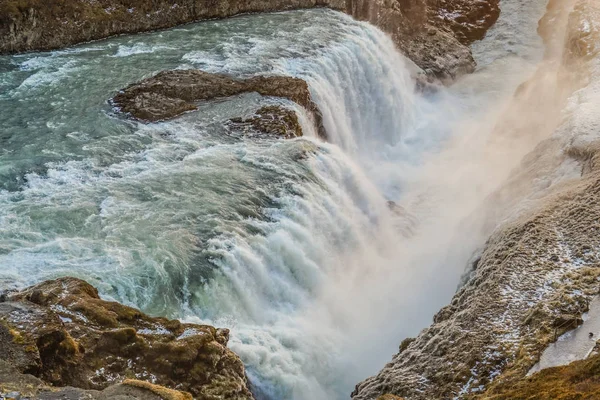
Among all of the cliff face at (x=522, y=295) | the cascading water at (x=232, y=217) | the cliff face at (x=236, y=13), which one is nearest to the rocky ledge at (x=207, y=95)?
the cascading water at (x=232, y=217)

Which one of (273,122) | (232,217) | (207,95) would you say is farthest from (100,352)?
(207,95)

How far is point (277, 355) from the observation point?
11.3 metres

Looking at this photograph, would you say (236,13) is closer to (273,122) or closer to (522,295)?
(273,122)

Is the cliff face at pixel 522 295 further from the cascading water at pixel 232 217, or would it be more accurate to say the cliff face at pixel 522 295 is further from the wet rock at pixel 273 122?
the wet rock at pixel 273 122

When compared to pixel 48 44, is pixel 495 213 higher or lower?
lower

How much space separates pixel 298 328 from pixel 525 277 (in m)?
4.65

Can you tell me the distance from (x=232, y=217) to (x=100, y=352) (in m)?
5.67

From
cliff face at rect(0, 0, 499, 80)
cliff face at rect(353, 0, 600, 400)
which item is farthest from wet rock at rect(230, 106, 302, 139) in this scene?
cliff face at rect(0, 0, 499, 80)

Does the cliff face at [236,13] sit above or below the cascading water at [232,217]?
above

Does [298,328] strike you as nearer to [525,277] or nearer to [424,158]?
[525,277]

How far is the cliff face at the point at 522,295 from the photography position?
808cm

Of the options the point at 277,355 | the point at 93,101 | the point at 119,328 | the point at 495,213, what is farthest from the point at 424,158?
the point at 119,328

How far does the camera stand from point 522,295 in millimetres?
9305

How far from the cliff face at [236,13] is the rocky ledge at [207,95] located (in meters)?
5.64
